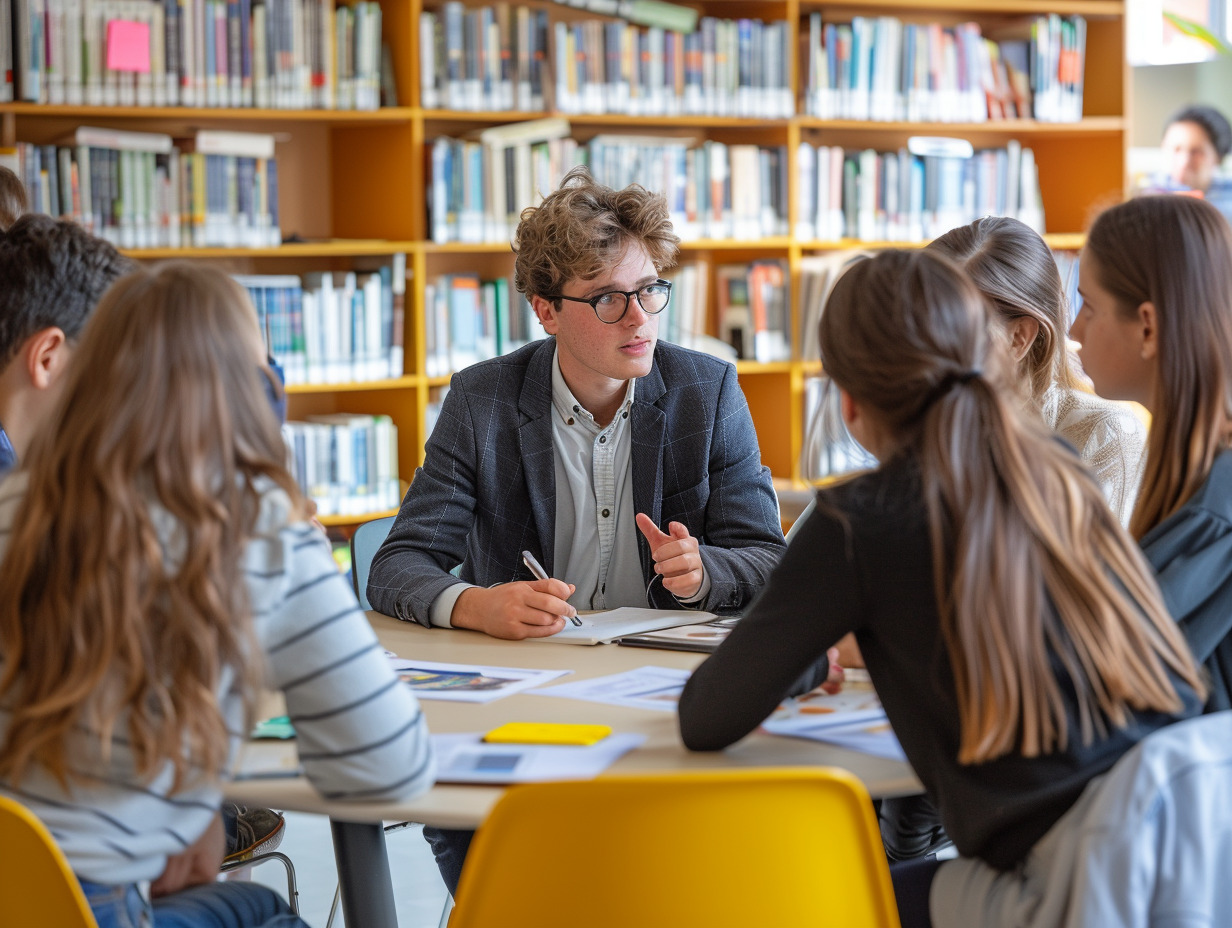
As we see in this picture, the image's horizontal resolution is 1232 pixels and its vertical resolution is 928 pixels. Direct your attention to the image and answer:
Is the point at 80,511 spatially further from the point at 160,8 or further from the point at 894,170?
the point at 894,170

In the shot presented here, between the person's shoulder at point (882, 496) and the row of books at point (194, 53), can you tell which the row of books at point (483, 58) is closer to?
the row of books at point (194, 53)

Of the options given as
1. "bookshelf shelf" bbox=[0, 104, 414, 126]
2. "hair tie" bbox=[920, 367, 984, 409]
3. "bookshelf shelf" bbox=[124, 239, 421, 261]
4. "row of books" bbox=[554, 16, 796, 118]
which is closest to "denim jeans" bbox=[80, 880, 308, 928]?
"hair tie" bbox=[920, 367, 984, 409]

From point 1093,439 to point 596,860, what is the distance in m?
1.33

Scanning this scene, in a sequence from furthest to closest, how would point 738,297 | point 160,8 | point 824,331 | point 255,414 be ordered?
point 738,297 → point 160,8 → point 824,331 → point 255,414

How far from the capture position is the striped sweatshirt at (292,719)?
3.92ft

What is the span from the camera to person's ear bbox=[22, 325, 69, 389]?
1752mm

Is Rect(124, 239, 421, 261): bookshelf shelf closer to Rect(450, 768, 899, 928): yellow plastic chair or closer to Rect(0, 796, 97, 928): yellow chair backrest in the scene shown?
Rect(0, 796, 97, 928): yellow chair backrest

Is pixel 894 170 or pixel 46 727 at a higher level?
pixel 894 170

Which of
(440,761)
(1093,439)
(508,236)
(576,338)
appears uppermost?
(508,236)

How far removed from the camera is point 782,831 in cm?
110

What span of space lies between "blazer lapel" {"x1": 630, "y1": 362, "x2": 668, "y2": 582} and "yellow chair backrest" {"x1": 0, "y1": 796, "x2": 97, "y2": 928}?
125 centimetres

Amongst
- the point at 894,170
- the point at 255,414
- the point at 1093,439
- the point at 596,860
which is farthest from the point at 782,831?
the point at 894,170

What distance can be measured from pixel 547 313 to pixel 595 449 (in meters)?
0.27

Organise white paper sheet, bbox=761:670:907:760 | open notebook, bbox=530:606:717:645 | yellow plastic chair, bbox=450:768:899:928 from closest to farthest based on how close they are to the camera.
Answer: yellow plastic chair, bbox=450:768:899:928 → white paper sheet, bbox=761:670:907:760 → open notebook, bbox=530:606:717:645
